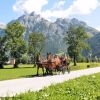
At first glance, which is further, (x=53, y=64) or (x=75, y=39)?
(x=75, y=39)

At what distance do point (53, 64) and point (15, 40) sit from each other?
73.8 m

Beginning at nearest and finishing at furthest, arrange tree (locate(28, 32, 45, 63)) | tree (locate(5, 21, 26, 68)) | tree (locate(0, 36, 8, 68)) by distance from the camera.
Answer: tree (locate(0, 36, 8, 68))
tree (locate(5, 21, 26, 68))
tree (locate(28, 32, 45, 63))

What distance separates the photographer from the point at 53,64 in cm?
3434

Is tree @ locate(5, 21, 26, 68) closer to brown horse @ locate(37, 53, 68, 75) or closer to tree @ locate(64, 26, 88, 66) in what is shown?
tree @ locate(64, 26, 88, 66)

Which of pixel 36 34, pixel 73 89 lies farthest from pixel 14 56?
pixel 73 89

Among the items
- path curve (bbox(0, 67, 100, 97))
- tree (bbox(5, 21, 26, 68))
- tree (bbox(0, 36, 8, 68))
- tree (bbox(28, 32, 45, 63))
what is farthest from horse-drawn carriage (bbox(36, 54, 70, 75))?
tree (bbox(28, 32, 45, 63))

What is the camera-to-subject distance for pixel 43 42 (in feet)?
383

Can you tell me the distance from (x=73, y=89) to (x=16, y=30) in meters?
93.1

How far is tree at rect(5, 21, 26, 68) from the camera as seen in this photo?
103869 mm

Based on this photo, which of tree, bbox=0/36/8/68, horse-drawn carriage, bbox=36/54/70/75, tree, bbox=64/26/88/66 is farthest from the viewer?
tree, bbox=64/26/88/66

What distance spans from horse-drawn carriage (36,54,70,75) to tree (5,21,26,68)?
213 feet

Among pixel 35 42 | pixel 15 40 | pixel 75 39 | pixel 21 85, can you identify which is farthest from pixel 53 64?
pixel 75 39

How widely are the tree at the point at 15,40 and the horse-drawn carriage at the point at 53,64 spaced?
64.8 metres

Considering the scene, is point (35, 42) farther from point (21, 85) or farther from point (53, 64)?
point (21, 85)
